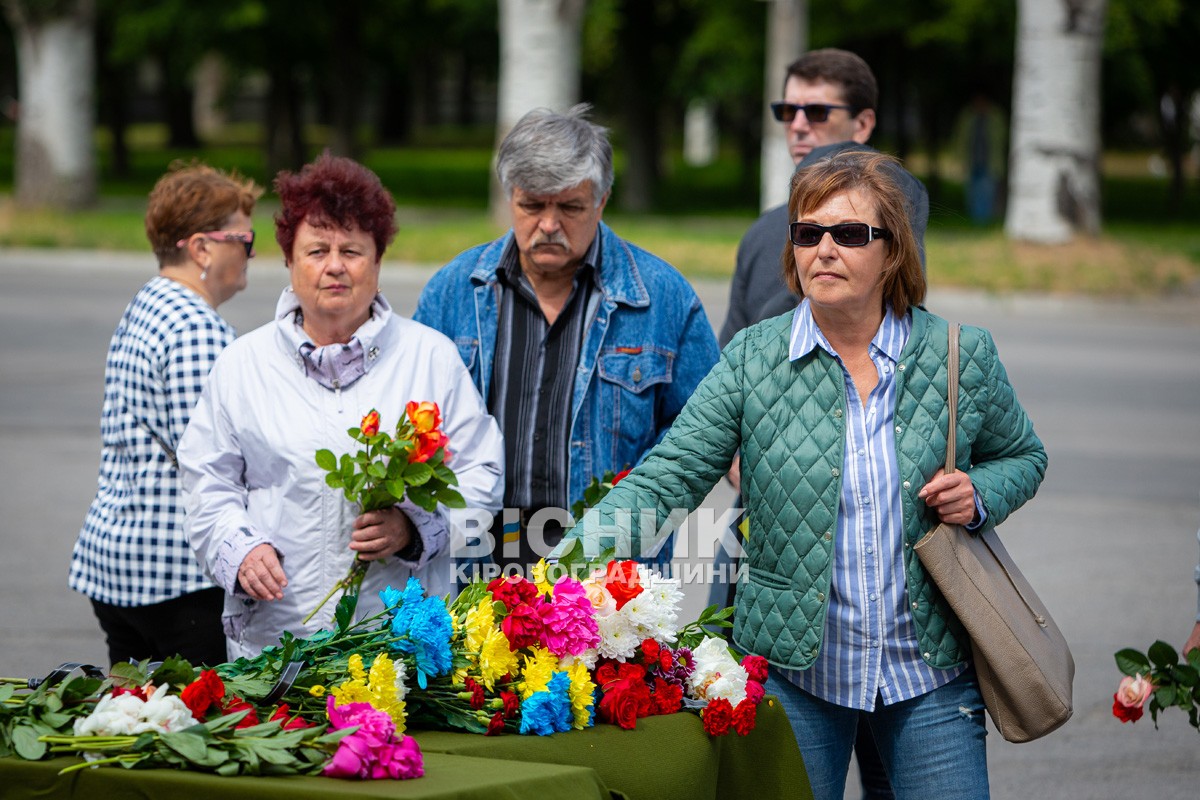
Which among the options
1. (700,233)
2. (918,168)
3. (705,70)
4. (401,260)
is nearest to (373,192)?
(401,260)

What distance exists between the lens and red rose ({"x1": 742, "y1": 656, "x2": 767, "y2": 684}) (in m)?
3.05

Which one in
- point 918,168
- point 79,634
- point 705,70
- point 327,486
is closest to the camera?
point 327,486

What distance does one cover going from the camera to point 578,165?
13.2 ft

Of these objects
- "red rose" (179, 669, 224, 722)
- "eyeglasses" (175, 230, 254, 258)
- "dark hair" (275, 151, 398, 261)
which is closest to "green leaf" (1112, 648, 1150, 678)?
"red rose" (179, 669, 224, 722)

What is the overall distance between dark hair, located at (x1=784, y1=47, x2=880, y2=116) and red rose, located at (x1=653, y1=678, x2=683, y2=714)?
2619 millimetres

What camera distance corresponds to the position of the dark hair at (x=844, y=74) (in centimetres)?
503

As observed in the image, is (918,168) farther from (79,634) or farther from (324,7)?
(79,634)

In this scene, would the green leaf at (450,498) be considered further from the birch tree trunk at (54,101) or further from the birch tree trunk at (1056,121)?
the birch tree trunk at (54,101)

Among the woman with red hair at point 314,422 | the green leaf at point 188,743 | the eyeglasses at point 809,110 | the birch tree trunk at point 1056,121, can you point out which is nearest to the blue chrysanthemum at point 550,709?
the green leaf at point 188,743

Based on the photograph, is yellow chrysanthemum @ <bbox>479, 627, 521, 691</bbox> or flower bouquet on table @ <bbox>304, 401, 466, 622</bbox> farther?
flower bouquet on table @ <bbox>304, 401, 466, 622</bbox>

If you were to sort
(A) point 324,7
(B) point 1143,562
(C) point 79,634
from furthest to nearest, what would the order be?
(A) point 324,7, (B) point 1143,562, (C) point 79,634

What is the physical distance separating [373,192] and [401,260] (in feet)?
50.7

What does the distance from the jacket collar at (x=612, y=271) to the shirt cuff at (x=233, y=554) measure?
1028mm

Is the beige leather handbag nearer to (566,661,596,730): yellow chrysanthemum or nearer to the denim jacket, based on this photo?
(566,661,596,730): yellow chrysanthemum
